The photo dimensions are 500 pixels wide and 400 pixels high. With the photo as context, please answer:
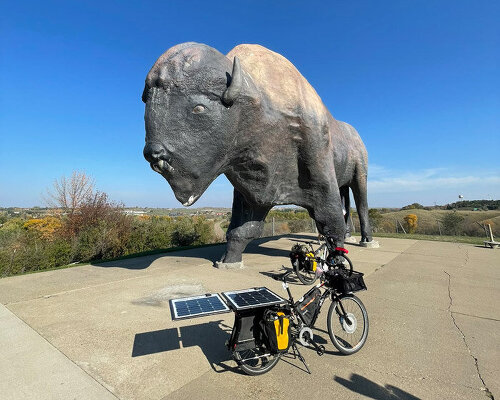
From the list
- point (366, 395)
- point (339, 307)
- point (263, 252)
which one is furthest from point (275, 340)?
point (263, 252)

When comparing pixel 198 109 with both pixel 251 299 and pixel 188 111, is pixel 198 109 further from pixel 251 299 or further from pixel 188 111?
pixel 251 299

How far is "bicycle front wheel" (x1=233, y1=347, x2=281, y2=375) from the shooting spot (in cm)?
274

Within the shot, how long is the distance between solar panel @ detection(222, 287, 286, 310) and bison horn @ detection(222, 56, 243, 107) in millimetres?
3251

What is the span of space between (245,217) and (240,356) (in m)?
5.14

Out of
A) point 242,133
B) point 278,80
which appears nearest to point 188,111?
point 242,133

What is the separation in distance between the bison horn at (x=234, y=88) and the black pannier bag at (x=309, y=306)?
337 centimetres

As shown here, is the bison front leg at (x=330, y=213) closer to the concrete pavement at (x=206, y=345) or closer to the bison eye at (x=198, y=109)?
the concrete pavement at (x=206, y=345)

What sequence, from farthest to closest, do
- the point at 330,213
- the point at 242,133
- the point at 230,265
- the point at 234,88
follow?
the point at 230,265, the point at 330,213, the point at 242,133, the point at 234,88

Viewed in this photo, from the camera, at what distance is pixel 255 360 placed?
2.97 meters

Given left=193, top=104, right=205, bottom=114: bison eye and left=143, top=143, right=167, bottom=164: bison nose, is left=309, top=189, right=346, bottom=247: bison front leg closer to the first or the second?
left=193, top=104, right=205, bottom=114: bison eye

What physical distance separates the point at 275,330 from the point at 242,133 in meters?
3.73

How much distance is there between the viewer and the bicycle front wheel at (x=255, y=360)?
108 inches

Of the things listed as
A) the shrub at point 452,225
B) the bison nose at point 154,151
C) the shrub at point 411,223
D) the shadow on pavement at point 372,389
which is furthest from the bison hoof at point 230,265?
the shrub at point 411,223

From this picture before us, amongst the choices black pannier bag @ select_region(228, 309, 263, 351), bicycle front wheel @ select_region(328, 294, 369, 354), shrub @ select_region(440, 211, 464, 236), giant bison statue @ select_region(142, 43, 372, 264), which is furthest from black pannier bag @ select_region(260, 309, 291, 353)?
shrub @ select_region(440, 211, 464, 236)
